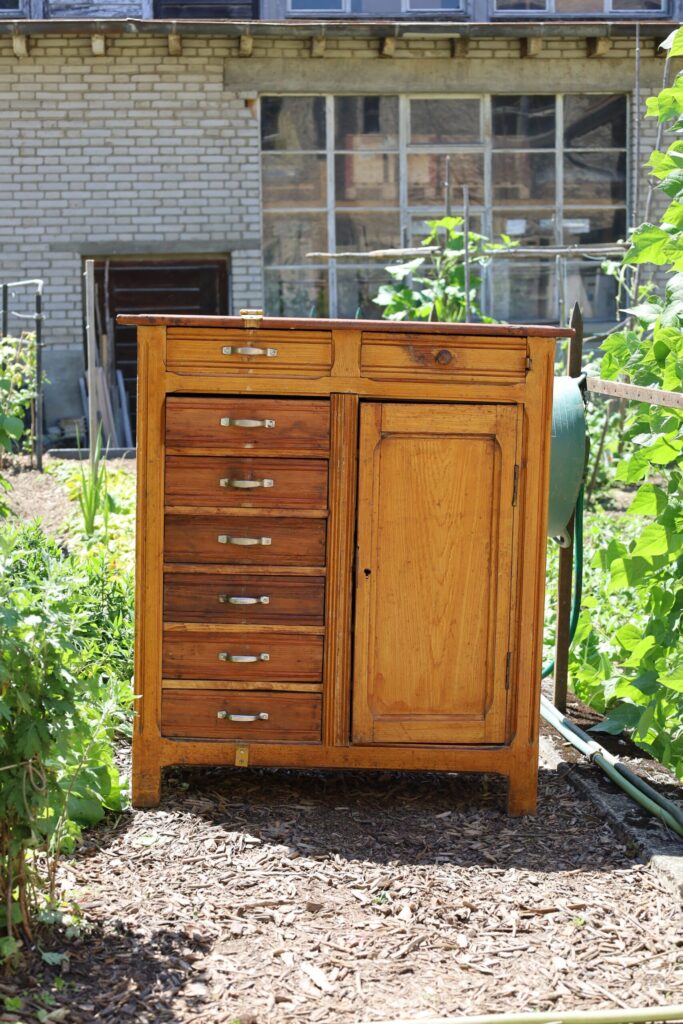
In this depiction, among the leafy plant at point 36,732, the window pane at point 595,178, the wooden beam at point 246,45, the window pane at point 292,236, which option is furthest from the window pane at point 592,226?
the leafy plant at point 36,732

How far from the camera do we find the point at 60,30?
41.3ft

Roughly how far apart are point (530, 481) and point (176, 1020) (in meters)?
1.80

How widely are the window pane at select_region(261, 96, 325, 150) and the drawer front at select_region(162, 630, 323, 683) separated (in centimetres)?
1066

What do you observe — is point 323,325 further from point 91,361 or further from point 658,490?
point 91,361

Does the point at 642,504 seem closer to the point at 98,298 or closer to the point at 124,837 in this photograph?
the point at 124,837

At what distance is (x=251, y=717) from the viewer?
11.8 ft

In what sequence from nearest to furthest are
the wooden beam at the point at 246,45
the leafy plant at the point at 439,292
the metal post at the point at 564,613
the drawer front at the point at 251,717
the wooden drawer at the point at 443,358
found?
the wooden drawer at the point at 443,358 → the drawer front at the point at 251,717 → the metal post at the point at 564,613 → the leafy plant at the point at 439,292 → the wooden beam at the point at 246,45

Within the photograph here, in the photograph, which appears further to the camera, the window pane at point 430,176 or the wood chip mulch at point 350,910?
the window pane at point 430,176

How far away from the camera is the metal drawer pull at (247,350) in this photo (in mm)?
3457

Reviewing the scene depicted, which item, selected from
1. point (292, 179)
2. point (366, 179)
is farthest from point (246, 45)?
point (366, 179)

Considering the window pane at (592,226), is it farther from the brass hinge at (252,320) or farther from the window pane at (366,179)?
the brass hinge at (252,320)

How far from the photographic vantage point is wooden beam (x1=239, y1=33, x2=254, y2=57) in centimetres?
1259

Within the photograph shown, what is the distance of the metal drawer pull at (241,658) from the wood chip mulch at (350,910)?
428 millimetres

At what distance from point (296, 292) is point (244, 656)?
10.4m
